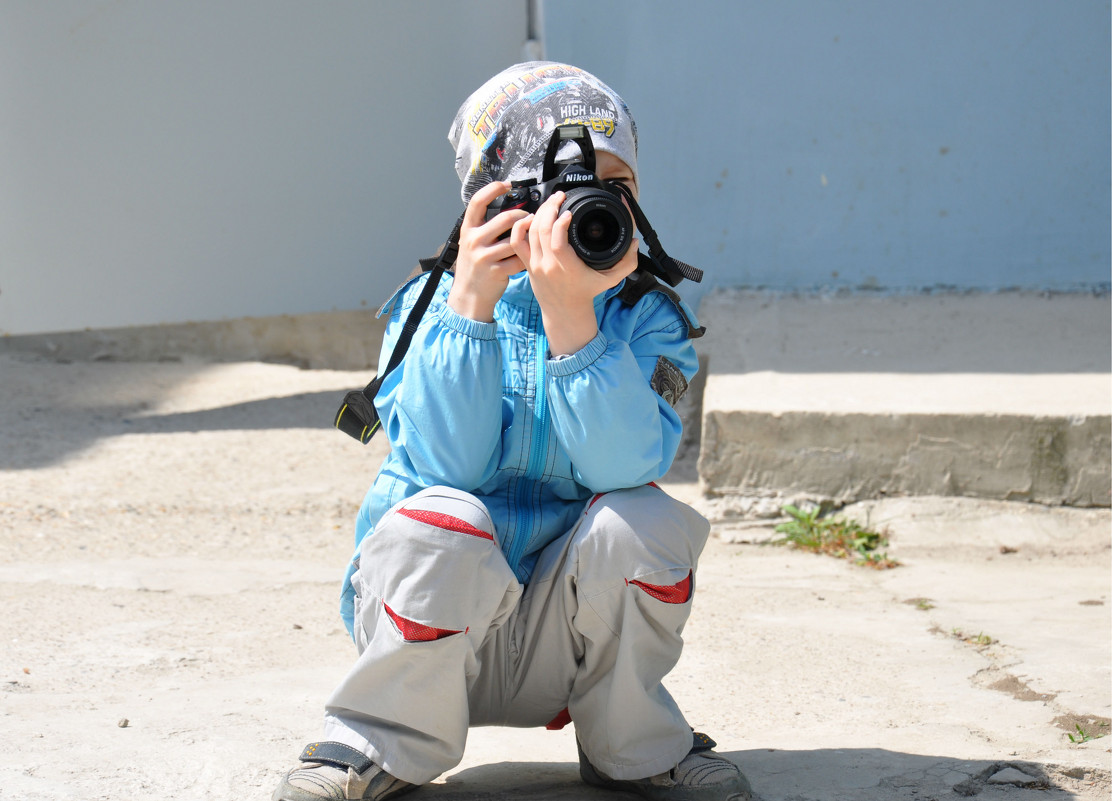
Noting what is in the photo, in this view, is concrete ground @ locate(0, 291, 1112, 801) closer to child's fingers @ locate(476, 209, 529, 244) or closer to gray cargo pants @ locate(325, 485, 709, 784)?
gray cargo pants @ locate(325, 485, 709, 784)

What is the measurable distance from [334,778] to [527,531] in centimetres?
41

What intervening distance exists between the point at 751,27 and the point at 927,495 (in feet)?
6.20

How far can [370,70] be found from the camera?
4562 millimetres

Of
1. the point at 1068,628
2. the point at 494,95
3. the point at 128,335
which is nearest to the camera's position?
the point at 494,95

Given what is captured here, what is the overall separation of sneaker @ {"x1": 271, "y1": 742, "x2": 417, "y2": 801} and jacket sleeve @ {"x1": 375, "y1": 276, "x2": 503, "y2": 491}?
37cm

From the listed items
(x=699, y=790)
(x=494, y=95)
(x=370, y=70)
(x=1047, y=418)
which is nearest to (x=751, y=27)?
(x=370, y=70)

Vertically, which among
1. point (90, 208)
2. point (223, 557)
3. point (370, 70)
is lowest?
point (223, 557)

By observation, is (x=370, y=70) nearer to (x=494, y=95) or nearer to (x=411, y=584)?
(x=494, y=95)

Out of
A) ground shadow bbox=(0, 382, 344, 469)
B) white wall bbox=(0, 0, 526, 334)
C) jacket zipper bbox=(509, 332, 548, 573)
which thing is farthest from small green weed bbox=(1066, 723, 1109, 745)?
white wall bbox=(0, 0, 526, 334)

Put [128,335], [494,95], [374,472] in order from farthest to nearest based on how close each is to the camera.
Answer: [128,335], [374,472], [494,95]

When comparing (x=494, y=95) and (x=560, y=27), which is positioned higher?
(x=560, y=27)

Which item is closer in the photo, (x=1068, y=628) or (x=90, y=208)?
(x=1068, y=628)

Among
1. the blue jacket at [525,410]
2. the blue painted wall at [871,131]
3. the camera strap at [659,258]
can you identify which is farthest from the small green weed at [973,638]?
the blue painted wall at [871,131]

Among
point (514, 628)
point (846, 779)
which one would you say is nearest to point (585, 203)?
point (514, 628)
